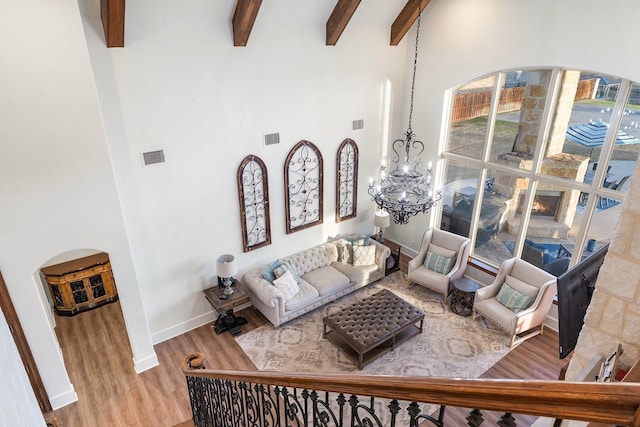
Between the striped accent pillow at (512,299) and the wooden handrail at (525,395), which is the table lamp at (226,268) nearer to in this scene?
the striped accent pillow at (512,299)

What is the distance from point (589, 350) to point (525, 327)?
440cm

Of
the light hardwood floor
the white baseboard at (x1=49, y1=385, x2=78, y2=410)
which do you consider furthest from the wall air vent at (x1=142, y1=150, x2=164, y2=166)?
the white baseboard at (x1=49, y1=385, x2=78, y2=410)

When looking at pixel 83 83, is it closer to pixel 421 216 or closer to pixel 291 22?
pixel 291 22

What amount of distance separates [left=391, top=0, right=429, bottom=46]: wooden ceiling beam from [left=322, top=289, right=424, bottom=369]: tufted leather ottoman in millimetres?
4376

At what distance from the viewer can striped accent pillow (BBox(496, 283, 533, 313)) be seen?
19.8 ft

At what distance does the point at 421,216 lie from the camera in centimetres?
804

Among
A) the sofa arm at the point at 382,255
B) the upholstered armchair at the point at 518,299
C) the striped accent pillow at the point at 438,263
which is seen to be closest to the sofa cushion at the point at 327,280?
the sofa arm at the point at 382,255

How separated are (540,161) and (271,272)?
14.5 feet

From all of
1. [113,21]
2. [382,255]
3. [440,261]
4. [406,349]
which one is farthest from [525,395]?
[382,255]

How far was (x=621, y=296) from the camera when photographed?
184 centimetres

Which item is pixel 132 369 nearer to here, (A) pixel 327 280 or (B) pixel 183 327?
(B) pixel 183 327

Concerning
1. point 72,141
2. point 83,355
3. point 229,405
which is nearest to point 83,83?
point 72,141

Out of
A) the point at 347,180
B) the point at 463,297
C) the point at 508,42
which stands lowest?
the point at 463,297

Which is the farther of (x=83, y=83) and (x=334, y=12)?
(x=334, y=12)
